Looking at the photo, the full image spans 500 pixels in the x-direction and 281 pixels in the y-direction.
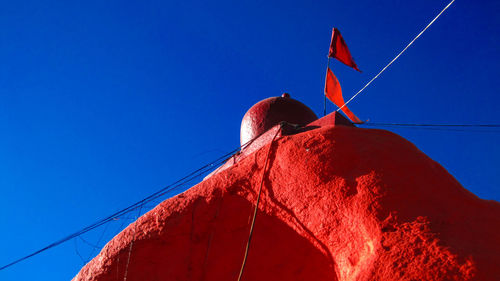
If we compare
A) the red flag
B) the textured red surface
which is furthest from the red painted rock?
the textured red surface

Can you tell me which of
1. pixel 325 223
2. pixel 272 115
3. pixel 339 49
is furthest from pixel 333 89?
pixel 325 223

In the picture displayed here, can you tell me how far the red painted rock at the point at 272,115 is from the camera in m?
8.45

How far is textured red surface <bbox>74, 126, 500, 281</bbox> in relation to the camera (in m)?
3.17

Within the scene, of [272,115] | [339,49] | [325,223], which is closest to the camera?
[325,223]

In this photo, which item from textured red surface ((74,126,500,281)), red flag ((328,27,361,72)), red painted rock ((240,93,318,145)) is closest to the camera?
textured red surface ((74,126,500,281))

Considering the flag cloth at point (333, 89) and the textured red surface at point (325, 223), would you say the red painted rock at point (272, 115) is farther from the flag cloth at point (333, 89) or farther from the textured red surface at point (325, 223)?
the textured red surface at point (325, 223)

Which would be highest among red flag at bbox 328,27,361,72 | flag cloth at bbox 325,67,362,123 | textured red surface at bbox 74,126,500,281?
red flag at bbox 328,27,361,72

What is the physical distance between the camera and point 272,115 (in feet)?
28.0

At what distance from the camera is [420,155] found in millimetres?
4453

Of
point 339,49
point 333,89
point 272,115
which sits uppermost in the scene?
point 339,49

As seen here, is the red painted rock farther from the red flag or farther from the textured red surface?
the textured red surface

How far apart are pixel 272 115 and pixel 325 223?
4922mm

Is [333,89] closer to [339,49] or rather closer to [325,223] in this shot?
[339,49]

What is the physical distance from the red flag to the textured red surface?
3644 mm
